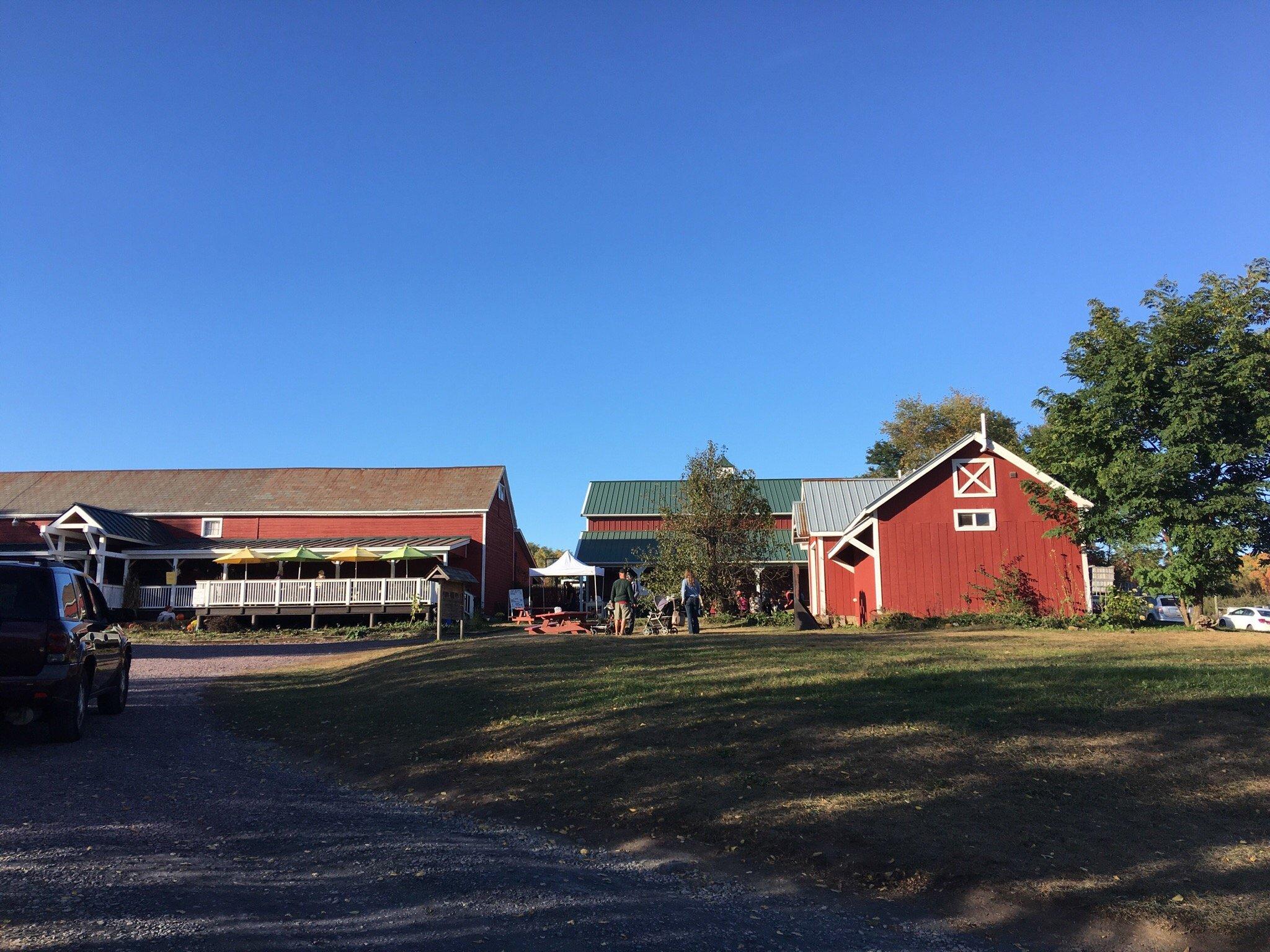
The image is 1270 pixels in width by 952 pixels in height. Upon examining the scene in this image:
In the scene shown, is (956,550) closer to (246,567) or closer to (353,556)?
(353,556)

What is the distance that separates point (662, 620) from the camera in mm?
23672

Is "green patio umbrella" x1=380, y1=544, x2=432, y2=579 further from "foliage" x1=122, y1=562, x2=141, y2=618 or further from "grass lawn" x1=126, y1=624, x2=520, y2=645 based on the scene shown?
"foliage" x1=122, y1=562, x2=141, y2=618

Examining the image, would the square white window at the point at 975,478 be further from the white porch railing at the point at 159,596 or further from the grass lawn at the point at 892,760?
the white porch railing at the point at 159,596

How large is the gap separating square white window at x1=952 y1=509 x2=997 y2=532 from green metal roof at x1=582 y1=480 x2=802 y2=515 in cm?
2042

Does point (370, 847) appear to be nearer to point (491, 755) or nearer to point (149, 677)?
point (491, 755)

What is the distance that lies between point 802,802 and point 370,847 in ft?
9.65

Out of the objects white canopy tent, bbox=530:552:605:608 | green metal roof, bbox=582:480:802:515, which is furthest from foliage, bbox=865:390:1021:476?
white canopy tent, bbox=530:552:605:608

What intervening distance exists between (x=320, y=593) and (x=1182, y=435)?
2725 cm

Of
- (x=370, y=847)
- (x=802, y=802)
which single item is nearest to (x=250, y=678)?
(x=370, y=847)

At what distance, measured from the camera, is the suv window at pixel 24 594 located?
8336 mm

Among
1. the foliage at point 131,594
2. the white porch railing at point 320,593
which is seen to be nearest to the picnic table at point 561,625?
the white porch railing at point 320,593

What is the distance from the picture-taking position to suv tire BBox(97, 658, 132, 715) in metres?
10.8

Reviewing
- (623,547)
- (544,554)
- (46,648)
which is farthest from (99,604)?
(544,554)

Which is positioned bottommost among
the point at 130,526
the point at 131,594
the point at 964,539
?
the point at 131,594
